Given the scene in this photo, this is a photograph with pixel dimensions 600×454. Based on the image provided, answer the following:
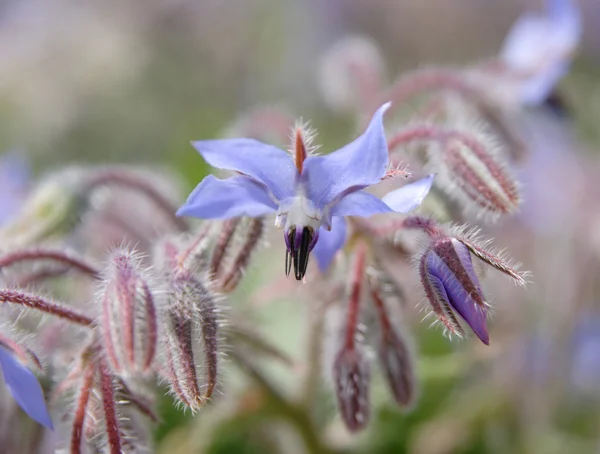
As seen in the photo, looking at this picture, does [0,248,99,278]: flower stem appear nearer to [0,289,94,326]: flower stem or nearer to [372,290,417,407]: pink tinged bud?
[0,289,94,326]: flower stem

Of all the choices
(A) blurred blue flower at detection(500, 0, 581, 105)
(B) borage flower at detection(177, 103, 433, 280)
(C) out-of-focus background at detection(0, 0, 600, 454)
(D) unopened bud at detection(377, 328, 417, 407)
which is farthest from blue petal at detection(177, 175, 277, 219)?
(A) blurred blue flower at detection(500, 0, 581, 105)

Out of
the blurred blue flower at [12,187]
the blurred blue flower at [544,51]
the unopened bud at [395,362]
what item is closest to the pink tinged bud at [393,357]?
the unopened bud at [395,362]

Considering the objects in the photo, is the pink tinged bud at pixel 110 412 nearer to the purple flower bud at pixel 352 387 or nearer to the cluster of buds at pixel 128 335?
the cluster of buds at pixel 128 335

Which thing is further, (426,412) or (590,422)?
(590,422)

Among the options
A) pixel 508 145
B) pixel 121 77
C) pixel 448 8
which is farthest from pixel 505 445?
pixel 448 8

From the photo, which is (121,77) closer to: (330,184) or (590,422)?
(590,422)

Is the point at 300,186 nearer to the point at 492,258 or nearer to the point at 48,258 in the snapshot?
the point at 492,258

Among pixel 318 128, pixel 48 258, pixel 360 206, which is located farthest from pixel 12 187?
pixel 318 128
